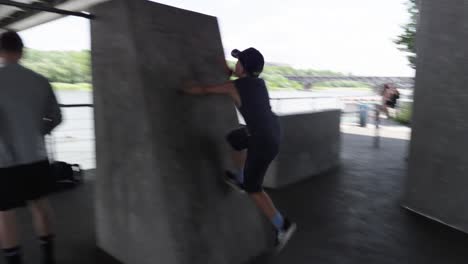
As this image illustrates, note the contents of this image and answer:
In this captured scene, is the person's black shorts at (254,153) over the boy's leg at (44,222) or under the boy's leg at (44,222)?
over

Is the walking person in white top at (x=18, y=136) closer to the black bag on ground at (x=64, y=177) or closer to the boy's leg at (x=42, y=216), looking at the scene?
the boy's leg at (x=42, y=216)

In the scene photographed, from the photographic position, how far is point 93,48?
3.08 m

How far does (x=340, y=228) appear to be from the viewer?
152 inches

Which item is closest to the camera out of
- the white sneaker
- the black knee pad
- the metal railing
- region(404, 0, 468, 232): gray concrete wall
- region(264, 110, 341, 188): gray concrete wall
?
the black knee pad

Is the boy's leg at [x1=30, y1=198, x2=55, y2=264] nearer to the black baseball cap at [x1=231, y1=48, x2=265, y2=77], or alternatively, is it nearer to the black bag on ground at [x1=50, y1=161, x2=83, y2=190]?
the black baseball cap at [x1=231, y1=48, x2=265, y2=77]

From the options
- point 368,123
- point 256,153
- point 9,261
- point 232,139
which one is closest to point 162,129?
point 232,139

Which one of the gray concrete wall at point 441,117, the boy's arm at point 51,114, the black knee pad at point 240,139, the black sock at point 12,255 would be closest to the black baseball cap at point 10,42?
the boy's arm at point 51,114

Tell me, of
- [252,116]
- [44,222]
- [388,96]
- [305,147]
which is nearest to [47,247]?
[44,222]

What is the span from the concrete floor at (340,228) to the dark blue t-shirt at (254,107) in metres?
1.26

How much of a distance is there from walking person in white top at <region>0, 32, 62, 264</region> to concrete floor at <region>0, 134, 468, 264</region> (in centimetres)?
77

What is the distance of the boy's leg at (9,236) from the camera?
8.07ft

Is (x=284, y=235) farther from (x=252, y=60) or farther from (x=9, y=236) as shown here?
(x=9, y=236)

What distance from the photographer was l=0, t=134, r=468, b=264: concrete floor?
10.4 feet

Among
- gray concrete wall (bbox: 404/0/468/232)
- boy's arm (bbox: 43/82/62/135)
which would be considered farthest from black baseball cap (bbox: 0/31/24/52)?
gray concrete wall (bbox: 404/0/468/232)
